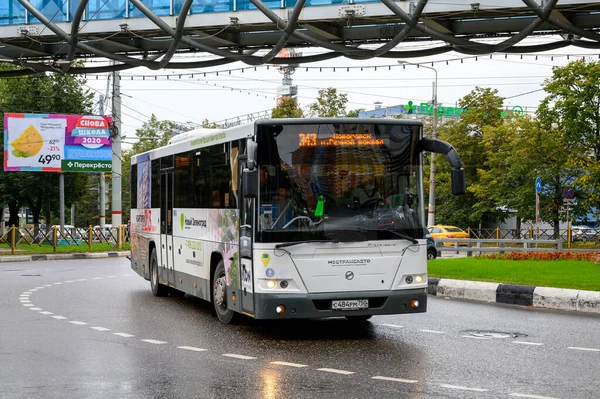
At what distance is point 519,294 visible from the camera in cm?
1661

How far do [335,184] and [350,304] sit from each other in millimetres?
1590

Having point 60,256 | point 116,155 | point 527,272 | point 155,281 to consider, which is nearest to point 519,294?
point 527,272

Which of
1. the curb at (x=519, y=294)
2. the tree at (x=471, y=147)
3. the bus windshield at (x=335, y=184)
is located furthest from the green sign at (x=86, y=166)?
the bus windshield at (x=335, y=184)

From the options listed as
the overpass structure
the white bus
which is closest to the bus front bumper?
the white bus

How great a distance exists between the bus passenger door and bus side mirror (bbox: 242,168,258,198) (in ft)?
17.8

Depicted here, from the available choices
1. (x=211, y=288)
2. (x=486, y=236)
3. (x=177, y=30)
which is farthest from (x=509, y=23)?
(x=486, y=236)

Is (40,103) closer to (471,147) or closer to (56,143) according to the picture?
(56,143)

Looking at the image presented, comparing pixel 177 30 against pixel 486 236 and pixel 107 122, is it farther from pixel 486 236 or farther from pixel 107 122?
pixel 486 236

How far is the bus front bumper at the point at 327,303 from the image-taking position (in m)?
11.6

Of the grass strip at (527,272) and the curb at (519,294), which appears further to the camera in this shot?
the grass strip at (527,272)

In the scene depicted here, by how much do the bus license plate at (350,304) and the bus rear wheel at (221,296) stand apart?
2154 millimetres

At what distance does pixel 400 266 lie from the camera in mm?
12016

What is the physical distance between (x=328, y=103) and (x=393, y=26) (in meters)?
36.1

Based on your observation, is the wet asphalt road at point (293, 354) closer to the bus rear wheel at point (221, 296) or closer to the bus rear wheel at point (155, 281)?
the bus rear wheel at point (221, 296)
